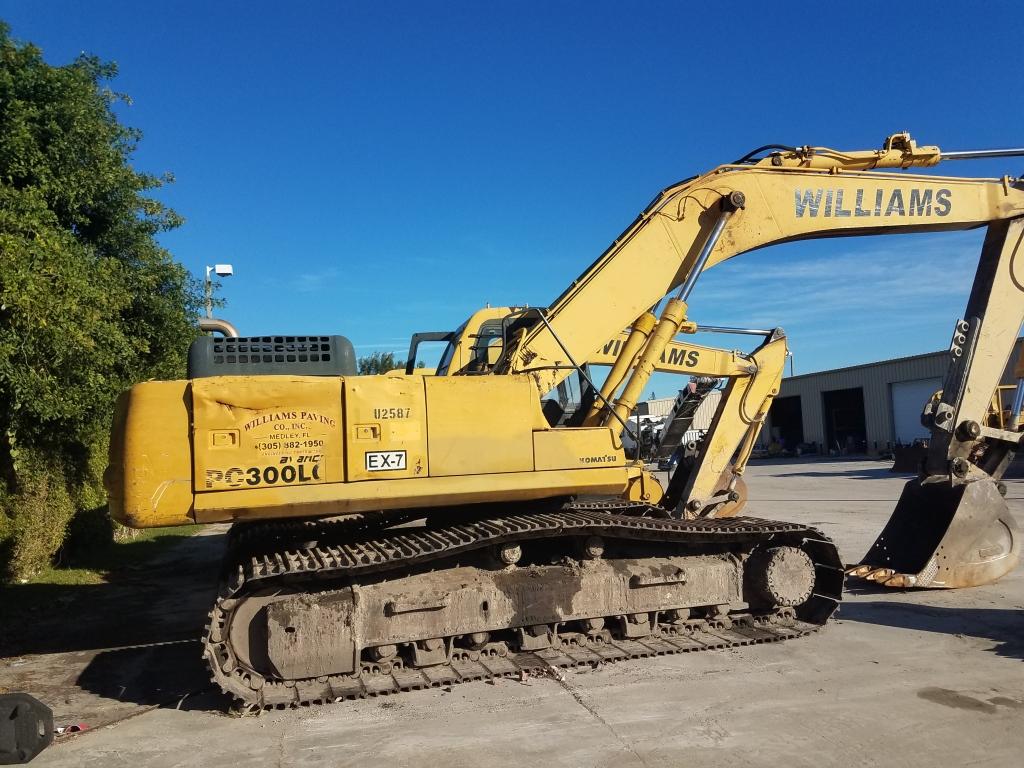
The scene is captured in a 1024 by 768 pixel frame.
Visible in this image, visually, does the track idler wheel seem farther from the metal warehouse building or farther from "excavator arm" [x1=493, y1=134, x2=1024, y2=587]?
the metal warehouse building

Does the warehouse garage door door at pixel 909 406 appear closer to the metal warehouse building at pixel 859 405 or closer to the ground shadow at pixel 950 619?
the metal warehouse building at pixel 859 405

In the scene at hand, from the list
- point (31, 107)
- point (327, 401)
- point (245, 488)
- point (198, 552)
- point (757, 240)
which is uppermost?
point (31, 107)

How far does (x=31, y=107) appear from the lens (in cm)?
1109

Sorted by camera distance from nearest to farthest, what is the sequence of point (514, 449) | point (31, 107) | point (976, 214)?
point (514, 449), point (976, 214), point (31, 107)

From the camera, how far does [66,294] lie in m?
8.34

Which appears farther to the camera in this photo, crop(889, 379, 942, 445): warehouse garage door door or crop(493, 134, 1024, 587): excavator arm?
crop(889, 379, 942, 445): warehouse garage door door

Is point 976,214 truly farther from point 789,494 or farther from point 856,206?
point 789,494

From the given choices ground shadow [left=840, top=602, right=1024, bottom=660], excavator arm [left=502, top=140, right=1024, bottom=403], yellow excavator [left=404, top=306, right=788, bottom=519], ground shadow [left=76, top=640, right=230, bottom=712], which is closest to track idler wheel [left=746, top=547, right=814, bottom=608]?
ground shadow [left=840, top=602, right=1024, bottom=660]

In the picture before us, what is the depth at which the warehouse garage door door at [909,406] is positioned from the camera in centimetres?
3634

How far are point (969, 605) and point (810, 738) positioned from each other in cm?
403

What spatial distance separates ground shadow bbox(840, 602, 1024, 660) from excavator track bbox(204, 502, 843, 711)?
2.08ft

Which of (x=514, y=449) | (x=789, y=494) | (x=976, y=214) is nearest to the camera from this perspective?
(x=514, y=449)

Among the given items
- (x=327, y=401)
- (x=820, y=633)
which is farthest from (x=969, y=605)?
(x=327, y=401)

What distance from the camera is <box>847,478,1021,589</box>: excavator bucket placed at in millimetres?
8250
